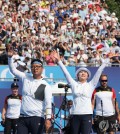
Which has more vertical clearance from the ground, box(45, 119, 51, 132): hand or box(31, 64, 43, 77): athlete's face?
box(31, 64, 43, 77): athlete's face

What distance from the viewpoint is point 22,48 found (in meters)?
25.1

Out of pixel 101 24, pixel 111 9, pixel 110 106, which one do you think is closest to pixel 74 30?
pixel 101 24

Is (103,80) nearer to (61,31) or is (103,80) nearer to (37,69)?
(37,69)

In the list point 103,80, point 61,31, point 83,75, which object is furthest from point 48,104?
point 61,31

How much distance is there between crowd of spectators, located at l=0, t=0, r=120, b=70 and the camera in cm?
2506

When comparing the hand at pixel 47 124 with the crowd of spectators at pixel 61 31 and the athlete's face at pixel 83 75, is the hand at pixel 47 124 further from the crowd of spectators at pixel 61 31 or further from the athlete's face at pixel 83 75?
the crowd of spectators at pixel 61 31

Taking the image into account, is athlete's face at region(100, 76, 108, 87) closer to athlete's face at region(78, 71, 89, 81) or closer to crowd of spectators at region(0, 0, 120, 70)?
athlete's face at region(78, 71, 89, 81)

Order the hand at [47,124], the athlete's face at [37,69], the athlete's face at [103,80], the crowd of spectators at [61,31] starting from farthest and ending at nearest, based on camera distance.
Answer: the crowd of spectators at [61,31], the athlete's face at [103,80], the athlete's face at [37,69], the hand at [47,124]

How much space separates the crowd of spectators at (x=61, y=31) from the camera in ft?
82.2

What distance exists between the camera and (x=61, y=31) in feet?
92.6

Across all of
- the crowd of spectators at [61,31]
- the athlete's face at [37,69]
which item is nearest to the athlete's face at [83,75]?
the athlete's face at [37,69]

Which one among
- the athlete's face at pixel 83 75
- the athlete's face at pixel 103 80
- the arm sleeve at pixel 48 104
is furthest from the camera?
the athlete's face at pixel 103 80

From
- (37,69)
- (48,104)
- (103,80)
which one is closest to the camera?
(48,104)

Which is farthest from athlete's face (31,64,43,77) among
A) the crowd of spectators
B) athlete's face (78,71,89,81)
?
the crowd of spectators
